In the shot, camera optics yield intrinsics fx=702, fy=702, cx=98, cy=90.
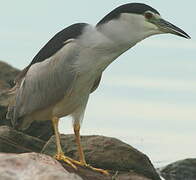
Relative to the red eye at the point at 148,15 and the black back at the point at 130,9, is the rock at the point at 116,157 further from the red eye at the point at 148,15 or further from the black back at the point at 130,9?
the red eye at the point at 148,15

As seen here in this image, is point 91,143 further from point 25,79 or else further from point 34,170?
point 34,170

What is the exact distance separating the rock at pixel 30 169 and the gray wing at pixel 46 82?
3909 mm

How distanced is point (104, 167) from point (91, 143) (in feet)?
1.84

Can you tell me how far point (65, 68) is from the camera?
1023 centimetres

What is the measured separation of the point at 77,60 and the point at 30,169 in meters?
4.08

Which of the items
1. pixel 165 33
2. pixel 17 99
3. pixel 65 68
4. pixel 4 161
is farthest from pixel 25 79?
pixel 4 161

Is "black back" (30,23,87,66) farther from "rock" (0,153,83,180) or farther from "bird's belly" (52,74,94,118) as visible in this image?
"rock" (0,153,83,180)

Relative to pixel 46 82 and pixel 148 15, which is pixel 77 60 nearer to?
pixel 46 82

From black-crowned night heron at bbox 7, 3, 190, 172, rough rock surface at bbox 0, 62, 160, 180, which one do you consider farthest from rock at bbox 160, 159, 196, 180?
black-crowned night heron at bbox 7, 3, 190, 172

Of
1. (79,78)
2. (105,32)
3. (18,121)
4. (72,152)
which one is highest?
(105,32)

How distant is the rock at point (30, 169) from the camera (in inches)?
233

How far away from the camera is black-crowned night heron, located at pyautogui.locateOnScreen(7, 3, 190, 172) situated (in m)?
9.52

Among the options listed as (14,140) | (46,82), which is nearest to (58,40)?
(46,82)

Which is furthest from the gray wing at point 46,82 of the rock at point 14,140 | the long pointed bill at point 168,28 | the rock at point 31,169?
the rock at point 31,169
